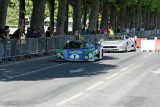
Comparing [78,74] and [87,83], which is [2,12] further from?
[87,83]

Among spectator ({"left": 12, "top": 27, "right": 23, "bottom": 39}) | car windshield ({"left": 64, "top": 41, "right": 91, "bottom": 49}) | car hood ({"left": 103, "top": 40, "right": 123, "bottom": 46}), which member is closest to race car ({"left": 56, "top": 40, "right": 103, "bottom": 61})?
car windshield ({"left": 64, "top": 41, "right": 91, "bottom": 49})

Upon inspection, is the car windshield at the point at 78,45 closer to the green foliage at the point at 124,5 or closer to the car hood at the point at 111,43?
the car hood at the point at 111,43

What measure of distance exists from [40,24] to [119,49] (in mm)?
6063

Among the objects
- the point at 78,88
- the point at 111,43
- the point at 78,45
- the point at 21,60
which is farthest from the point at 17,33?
the point at 78,88

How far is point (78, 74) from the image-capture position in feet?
55.7

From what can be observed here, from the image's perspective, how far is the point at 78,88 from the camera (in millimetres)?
12602

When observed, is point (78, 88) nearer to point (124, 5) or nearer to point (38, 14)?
point (38, 14)

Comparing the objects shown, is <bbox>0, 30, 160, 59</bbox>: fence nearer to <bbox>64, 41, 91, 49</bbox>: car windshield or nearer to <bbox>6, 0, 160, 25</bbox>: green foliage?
<bbox>64, 41, 91, 49</bbox>: car windshield

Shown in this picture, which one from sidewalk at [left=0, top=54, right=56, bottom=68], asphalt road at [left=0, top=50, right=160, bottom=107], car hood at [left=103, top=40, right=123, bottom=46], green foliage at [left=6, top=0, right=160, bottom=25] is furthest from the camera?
green foliage at [left=6, top=0, right=160, bottom=25]

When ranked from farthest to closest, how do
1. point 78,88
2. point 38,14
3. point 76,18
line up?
point 76,18 → point 38,14 → point 78,88

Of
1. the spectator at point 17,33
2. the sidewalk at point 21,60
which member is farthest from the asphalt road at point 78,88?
the spectator at point 17,33

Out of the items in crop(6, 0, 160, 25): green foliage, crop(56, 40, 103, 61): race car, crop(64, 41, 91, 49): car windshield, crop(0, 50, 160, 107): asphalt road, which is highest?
crop(6, 0, 160, 25): green foliage

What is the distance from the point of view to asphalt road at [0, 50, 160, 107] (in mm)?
10016

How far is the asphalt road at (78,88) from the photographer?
1002cm
